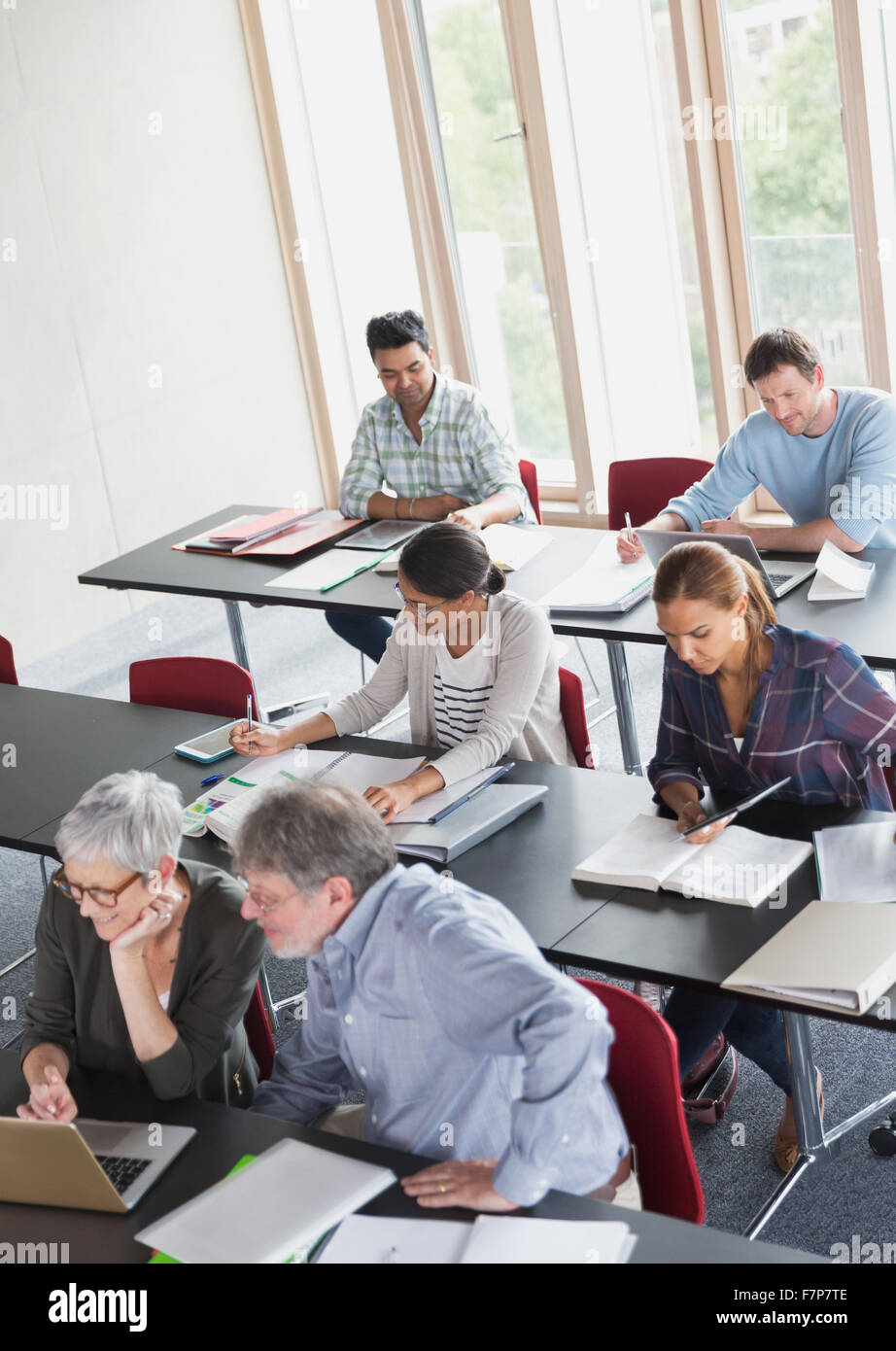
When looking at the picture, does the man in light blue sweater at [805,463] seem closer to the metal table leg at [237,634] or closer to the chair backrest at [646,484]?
the chair backrest at [646,484]

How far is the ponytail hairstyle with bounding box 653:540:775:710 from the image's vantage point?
2.85 meters

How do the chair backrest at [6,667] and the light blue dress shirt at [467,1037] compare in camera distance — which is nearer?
the light blue dress shirt at [467,1037]

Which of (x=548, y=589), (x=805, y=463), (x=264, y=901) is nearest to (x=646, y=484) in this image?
(x=805, y=463)

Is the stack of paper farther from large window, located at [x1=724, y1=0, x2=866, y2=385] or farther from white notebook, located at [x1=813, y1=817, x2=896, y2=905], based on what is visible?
large window, located at [x1=724, y1=0, x2=866, y2=385]

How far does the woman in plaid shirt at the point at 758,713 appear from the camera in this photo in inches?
112

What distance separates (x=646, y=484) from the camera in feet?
16.5

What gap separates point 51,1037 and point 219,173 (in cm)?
606

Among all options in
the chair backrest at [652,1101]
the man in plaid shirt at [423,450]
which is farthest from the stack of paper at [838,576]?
the chair backrest at [652,1101]

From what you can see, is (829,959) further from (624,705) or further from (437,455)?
(437,455)

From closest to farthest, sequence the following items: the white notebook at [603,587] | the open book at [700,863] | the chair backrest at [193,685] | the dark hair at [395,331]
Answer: the open book at [700,863] → the chair backrest at [193,685] → the white notebook at [603,587] → the dark hair at [395,331]

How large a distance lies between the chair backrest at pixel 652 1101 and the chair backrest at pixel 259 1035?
86 centimetres

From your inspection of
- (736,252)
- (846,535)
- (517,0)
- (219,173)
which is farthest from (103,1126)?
(219,173)

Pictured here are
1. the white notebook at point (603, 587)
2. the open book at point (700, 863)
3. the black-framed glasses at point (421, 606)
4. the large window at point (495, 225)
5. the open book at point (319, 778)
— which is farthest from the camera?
the large window at point (495, 225)
